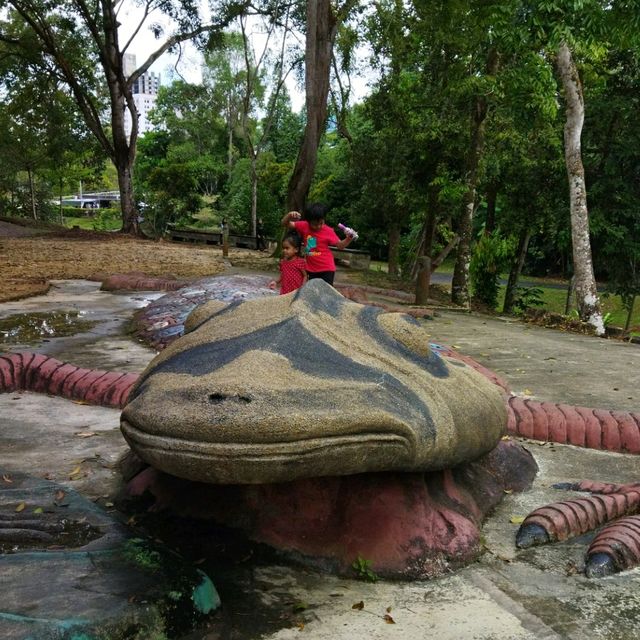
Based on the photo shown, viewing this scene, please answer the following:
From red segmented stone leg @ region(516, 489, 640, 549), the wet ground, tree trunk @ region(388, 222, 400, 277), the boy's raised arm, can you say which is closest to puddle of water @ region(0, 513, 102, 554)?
the wet ground

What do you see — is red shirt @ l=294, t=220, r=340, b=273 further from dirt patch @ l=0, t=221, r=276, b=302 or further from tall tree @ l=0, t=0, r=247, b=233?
tall tree @ l=0, t=0, r=247, b=233

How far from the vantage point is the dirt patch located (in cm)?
1103

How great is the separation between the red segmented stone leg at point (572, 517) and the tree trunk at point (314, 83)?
1016cm

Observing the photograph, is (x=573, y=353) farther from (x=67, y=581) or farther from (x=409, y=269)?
(x=409, y=269)

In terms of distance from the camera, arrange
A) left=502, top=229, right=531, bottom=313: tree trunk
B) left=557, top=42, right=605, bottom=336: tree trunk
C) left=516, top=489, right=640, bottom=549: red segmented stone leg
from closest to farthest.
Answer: left=516, top=489, right=640, bottom=549: red segmented stone leg < left=557, top=42, right=605, bottom=336: tree trunk < left=502, top=229, right=531, bottom=313: tree trunk

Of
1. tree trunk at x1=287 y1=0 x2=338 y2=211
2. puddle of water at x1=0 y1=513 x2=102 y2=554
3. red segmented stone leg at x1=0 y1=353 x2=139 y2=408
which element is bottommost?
red segmented stone leg at x1=0 y1=353 x2=139 y2=408

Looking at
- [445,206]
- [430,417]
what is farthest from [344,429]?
[445,206]

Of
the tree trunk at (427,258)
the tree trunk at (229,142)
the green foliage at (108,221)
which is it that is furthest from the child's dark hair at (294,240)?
the green foliage at (108,221)

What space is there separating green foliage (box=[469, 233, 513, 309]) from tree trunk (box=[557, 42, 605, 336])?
393cm

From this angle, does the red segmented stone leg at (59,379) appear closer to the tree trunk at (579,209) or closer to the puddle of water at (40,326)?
the puddle of water at (40,326)

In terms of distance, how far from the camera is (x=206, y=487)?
2.71 meters

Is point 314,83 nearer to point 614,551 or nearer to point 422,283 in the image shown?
point 422,283

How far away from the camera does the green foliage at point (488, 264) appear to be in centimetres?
1491

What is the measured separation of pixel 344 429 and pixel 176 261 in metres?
13.5
